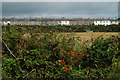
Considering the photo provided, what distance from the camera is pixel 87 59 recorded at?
3.63m

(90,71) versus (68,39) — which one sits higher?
(68,39)

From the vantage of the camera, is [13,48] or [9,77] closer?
[9,77]

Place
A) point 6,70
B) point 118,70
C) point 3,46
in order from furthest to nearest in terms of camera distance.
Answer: point 3,46 < point 6,70 < point 118,70

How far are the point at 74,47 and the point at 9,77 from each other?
1564 millimetres

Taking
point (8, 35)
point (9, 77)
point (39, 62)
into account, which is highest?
point (8, 35)

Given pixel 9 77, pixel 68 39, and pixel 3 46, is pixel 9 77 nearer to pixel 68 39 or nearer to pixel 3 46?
pixel 3 46

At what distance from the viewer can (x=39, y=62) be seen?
11.7ft

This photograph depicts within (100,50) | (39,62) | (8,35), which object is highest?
(8,35)

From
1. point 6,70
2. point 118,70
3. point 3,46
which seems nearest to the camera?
point 118,70

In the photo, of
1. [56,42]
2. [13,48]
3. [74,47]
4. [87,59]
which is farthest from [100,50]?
[13,48]

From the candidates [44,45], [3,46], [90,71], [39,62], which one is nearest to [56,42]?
[44,45]

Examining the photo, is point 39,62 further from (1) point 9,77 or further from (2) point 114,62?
(2) point 114,62

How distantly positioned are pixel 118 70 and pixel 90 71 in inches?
22.0

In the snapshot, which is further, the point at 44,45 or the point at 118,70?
the point at 44,45
